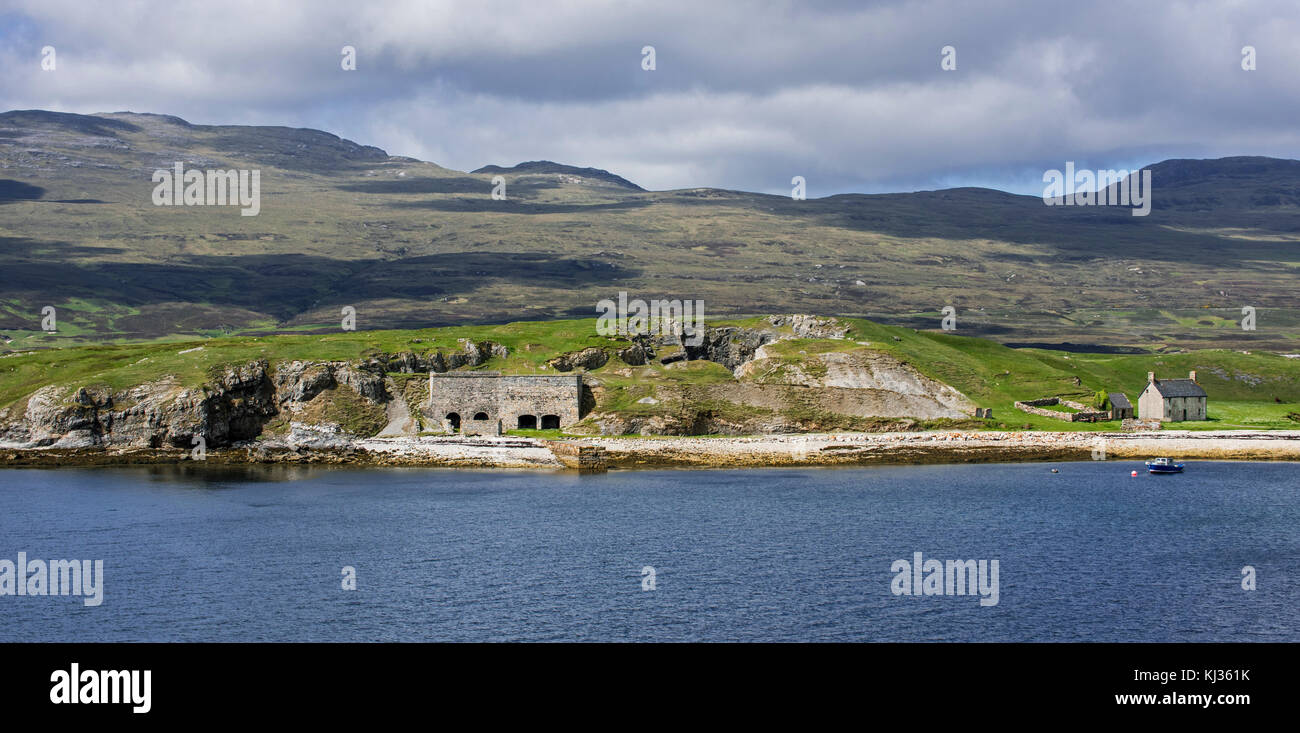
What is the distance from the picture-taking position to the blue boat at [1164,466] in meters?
80.5

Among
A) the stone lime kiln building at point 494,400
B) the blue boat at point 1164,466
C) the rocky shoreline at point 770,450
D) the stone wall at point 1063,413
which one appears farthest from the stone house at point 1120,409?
the stone lime kiln building at point 494,400

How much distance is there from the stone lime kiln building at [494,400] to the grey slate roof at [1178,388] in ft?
169

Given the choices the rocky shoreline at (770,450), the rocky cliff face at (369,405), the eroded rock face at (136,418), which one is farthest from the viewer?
the rocky cliff face at (369,405)

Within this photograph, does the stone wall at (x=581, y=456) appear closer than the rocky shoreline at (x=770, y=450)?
Yes

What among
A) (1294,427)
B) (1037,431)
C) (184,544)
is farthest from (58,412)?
(1294,427)

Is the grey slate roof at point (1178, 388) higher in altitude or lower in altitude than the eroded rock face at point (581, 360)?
lower

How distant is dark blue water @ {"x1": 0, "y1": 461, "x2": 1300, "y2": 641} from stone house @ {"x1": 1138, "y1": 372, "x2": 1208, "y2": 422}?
12570 millimetres

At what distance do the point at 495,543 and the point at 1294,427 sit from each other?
238 feet

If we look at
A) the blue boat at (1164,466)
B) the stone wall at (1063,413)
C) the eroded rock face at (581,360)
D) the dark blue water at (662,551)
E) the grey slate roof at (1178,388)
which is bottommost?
the dark blue water at (662,551)

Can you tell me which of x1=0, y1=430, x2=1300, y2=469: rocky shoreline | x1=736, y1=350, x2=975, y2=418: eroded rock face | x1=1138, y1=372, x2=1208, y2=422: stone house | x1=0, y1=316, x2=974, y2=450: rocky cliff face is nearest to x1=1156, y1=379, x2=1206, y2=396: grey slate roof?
x1=1138, y1=372, x2=1208, y2=422: stone house

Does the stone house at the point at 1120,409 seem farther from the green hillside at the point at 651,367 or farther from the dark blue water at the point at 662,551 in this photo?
the dark blue water at the point at 662,551

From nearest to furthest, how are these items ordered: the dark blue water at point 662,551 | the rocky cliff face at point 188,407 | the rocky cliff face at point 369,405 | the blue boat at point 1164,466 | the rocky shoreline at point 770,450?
the dark blue water at point 662,551, the blue boat at point 1164,466, the rocky shoreline at point 770,450, the rocky cliff face at point 188,407, the rocky cliff face at point 369,405

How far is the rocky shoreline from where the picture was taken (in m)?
88.2
